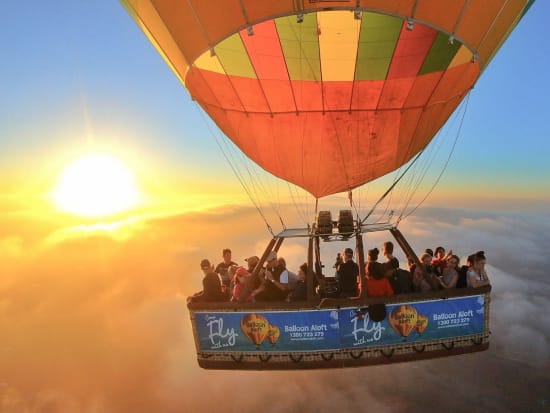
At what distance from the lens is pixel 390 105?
10.1 m

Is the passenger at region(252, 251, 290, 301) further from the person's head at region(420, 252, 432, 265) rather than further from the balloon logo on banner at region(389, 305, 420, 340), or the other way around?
the person's head at region(420, 252, 432, 265)

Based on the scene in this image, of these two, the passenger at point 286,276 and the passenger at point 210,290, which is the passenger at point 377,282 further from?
the passenger at point 210,290

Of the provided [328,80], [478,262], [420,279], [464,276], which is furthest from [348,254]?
[328,80]

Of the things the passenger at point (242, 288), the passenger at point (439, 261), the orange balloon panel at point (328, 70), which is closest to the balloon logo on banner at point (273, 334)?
the passenger at point (242, 288)

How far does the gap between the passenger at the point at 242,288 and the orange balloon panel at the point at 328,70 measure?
372cm

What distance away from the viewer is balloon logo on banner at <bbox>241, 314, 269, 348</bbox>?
826cm

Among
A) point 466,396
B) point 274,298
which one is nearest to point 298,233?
point 274,298

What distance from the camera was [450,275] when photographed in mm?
8594

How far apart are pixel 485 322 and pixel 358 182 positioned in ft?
15.6

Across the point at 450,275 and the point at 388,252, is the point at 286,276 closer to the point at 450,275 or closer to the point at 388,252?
the point at 388,252

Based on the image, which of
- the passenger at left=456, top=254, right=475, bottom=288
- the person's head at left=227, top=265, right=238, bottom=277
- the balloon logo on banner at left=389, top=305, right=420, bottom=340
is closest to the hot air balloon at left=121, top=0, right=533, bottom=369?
the balloon logo on banner at left=389, top=305, right=420, bottom=340

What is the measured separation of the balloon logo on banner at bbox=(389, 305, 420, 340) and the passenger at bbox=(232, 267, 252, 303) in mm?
2833

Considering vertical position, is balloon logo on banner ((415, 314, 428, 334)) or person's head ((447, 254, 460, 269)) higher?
person's head ((447, 254, 460, 269))

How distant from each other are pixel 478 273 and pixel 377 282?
6.99 feet
